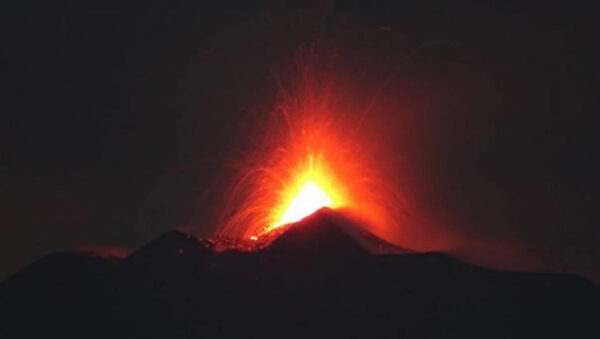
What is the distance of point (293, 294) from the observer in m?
108

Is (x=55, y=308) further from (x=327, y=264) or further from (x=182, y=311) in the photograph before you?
(x=327, y=264)

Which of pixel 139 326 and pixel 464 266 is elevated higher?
pixel 464 266

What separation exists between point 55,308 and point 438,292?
28.8 m

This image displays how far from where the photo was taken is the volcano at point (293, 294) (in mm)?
103062

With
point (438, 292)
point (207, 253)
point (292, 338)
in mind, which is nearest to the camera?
point (292, 338)

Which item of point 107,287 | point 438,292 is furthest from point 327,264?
point 107,287

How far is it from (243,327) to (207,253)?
43.1 ft

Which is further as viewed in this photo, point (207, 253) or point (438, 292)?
point (207, 253)

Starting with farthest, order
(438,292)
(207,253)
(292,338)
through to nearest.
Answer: (207,253) < (438,292) < (292,338)

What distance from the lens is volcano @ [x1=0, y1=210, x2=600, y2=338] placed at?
338ft

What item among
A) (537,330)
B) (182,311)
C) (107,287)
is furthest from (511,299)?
(107,287)

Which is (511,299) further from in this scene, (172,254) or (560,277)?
(172,254)

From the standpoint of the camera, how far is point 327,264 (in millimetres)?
112688

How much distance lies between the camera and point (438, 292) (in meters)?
108
